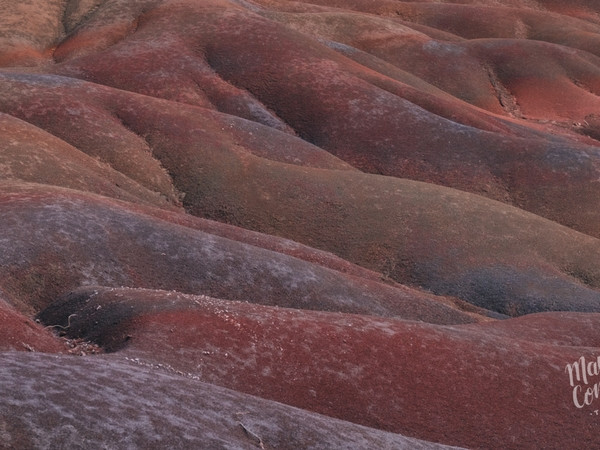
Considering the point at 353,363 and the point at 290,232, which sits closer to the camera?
the point at 353,363

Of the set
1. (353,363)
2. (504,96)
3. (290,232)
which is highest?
(353,363)

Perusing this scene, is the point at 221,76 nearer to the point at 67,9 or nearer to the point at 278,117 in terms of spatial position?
the point at 278,117

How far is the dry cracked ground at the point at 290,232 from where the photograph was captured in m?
18.6

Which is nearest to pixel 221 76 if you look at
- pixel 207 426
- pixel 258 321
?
pixel 258 321

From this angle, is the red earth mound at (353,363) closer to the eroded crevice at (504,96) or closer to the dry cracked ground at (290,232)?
the dry cracked ground at (290,232)

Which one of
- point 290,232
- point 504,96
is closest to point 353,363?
point 290,232

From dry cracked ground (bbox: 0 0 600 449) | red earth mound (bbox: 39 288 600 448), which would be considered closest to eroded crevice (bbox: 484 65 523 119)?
dry cracked ground (bbox: 0 0 600 449)

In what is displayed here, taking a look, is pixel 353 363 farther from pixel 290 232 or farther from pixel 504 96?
pixel 504 96

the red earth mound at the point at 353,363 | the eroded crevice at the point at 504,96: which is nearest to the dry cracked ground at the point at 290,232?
the red earth mound at the point at 353,363

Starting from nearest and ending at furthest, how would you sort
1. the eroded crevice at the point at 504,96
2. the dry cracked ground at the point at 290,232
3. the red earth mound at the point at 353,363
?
the dry cracked ground at the point at 290,232 → the red earth mound at the point at 353,363 → the eroded crevice at the point at 504,96

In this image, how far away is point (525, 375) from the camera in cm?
2478

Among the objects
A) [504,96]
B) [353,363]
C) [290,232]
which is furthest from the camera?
[504,96]

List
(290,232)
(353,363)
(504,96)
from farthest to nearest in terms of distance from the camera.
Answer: (504,96) < (290,232) < (353,363)

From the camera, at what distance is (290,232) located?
47.7 m
